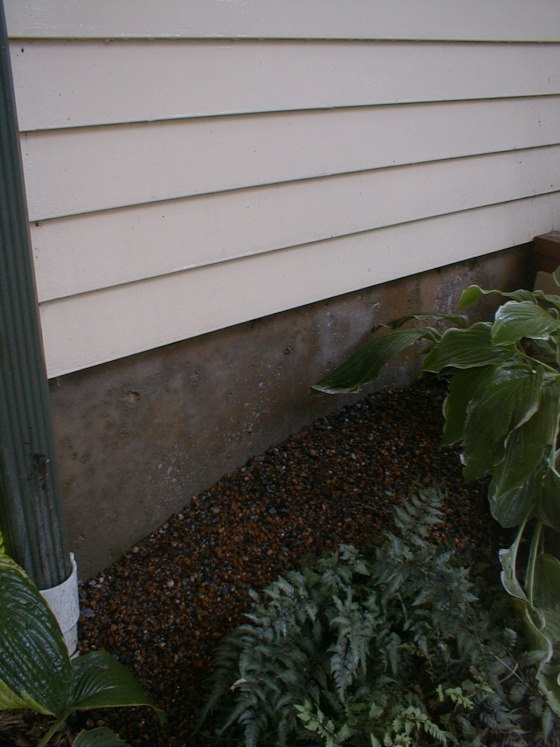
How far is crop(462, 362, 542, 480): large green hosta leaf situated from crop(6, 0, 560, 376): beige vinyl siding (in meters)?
0.55

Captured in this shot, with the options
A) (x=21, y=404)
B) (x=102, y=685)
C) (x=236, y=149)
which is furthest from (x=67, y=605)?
(x=236, y=149)

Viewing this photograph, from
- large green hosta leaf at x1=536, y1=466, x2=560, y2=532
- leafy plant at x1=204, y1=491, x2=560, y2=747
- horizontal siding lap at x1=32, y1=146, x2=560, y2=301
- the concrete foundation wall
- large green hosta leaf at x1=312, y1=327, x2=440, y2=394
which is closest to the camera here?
leafy plant at x1=204, y1=491, x2=560, y2=747

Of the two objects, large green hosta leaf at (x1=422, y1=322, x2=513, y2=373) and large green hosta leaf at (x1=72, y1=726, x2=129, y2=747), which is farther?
large green hosta leaf at (x1=422, y1=322, x2=513, y2=373)

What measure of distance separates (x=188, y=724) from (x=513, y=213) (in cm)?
202

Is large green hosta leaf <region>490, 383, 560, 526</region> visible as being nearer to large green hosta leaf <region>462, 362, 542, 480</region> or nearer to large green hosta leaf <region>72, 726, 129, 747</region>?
large green hosta leaf <region>462, 362, 542, 480</region>

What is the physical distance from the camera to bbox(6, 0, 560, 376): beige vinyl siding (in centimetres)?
159

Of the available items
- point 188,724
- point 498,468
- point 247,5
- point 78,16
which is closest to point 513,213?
point 498,468

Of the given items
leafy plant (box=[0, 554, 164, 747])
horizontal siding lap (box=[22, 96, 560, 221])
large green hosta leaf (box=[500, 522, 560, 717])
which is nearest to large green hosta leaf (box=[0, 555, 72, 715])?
leafy plant (box=[0, 554, 164, 747])

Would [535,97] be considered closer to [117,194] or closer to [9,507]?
[117,194]

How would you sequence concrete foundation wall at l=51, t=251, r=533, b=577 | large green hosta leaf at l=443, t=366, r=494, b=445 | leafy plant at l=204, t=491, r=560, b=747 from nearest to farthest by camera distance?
leafy plant at l=204, t=491, r=560, b=747, concrete foundation wall at l=51, t=251, r=533, b=577, large green hosta leaf at l=443, t=366, r=494, b=445

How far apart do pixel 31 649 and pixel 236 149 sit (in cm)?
120

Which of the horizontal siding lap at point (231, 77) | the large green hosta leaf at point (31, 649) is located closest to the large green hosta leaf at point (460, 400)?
the horizontal siding lap at point (231, 77)

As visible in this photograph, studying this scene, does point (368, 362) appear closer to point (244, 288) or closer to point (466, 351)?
point (466, 351)

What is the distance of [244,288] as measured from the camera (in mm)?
2037
